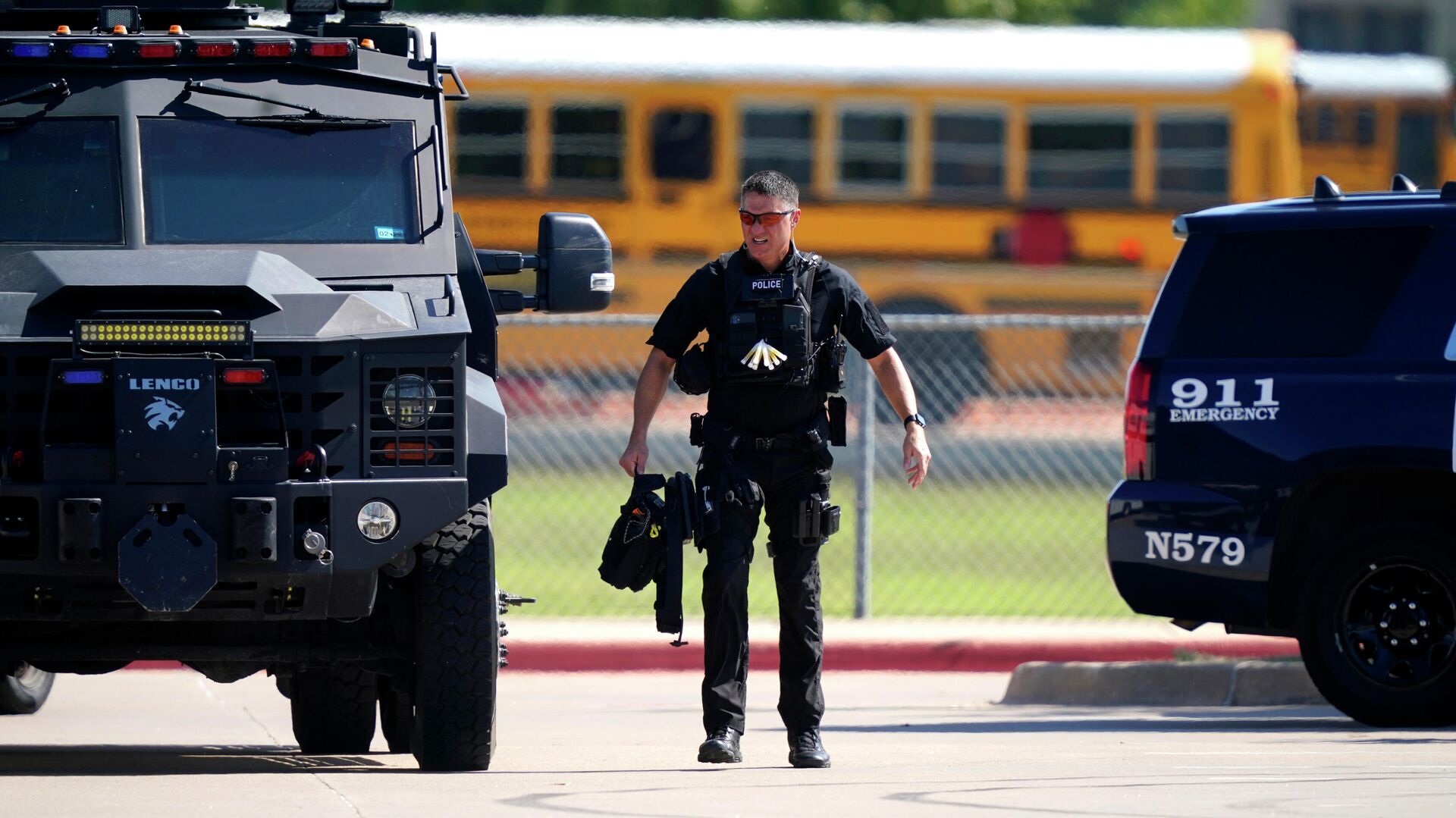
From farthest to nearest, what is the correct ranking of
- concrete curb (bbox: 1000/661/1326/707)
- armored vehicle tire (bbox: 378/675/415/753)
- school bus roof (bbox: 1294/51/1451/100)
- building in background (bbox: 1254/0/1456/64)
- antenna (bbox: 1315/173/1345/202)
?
building in background (bbox: 1254/0/1456/64) < school bus roof (bbox: 1294/51/1451/100) < concrete curb (bbox: 1000/661/1326/707) < antenna (bbox: 1315/173/1345/202) < armored vehicle tire (bbox: 378/675/415/753)

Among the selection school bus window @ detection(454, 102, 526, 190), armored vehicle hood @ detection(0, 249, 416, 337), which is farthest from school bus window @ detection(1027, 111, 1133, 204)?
armored vehicle hood @ detection(0, 249, 416, 337)

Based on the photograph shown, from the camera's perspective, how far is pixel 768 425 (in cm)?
778

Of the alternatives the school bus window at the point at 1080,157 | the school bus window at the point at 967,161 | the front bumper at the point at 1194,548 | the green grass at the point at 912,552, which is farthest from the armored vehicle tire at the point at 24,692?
the school bus window at the point at 1080,157

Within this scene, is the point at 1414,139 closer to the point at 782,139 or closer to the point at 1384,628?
the point at 782,139

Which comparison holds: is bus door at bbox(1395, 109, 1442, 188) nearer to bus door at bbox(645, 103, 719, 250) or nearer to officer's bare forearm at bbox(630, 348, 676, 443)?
bus door at bbox(645, 103, 719, 250)

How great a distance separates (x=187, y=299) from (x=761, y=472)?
1.84 meters

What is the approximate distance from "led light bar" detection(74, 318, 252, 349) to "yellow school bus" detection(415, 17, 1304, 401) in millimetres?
15360

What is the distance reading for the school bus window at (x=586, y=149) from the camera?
22.5 metres

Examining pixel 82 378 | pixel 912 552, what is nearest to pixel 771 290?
pixel 82 378

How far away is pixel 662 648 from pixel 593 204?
10995 mm

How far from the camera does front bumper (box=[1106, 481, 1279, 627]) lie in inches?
364

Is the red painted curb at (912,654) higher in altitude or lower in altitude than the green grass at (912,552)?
higher

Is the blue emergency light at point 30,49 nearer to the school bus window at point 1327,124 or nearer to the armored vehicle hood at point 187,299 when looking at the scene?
the armored vehicle hood at point 187,299

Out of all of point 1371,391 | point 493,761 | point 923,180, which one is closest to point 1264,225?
point 1371,391
